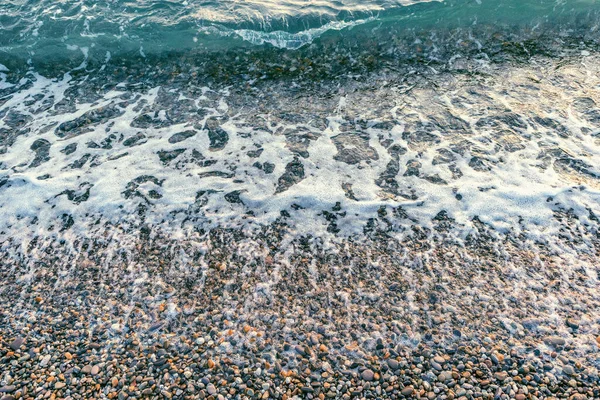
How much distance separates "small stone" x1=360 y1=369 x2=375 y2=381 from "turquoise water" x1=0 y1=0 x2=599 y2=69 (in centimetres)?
891

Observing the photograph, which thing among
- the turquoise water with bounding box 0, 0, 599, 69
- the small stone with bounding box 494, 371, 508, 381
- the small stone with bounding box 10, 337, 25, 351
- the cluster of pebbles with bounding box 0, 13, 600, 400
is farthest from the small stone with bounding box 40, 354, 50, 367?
the turquoise water with bounding box 0, 0, 599, 69

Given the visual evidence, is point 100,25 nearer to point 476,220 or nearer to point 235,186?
point 235,186

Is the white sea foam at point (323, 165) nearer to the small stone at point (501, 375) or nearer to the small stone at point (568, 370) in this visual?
the small stone at point (568, 370)

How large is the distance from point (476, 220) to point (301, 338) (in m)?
3.32

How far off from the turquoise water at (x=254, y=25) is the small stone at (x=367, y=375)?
891 cm

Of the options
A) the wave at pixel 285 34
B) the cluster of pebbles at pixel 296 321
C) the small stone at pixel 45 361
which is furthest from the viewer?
the wave at pixel 285 34

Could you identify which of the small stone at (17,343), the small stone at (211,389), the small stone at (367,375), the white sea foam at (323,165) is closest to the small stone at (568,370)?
the white sea foam at (323,165)

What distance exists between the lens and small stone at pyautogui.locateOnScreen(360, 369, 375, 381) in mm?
4469

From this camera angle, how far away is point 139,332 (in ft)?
16.5

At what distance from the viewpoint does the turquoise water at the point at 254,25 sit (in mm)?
11164

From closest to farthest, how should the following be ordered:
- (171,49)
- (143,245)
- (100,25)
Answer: (143,245), (171,49), (100,25)

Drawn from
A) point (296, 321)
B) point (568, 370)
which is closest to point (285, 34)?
point (296, 321)

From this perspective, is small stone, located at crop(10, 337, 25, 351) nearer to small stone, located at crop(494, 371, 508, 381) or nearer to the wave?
small stone, located at crop(494, 371, 508, 381)

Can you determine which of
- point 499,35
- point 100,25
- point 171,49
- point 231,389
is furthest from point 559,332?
point 100,25
